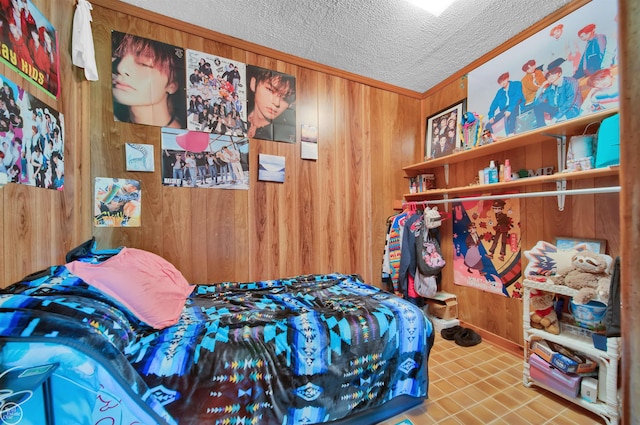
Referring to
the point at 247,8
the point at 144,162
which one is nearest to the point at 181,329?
the point at 144,162

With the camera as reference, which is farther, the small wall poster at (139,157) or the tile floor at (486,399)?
the small wall poster at (139,157)

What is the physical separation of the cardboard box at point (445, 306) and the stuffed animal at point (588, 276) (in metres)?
1.11

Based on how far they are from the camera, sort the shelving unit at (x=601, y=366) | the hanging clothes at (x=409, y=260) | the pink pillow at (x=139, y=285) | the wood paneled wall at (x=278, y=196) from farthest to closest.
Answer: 1. the hanging clothes at (x=409, y=260)
2. the wood paneled wall at (x=278, y=196)
3. the shelving unit at (x=601, y=366)
4. the pink pillow at (x=139, y=285)

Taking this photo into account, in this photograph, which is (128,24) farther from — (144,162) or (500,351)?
(500,351)

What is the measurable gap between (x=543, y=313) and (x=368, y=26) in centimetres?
238

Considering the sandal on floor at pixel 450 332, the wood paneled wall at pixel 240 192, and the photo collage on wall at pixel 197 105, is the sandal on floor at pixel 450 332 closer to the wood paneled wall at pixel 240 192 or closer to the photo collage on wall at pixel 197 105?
the wood paneled wall at pixel 240 192

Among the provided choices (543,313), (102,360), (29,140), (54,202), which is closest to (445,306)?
(543,313)

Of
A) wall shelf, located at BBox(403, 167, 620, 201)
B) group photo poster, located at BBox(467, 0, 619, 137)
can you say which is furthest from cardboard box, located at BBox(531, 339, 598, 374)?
group photo poster, located at BBox(467, 0, 619, 137)

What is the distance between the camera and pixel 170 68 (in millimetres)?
1934

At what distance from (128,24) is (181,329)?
2099mm

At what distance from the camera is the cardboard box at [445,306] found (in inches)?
101

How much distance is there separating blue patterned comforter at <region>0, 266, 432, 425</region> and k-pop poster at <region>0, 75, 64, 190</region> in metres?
0.47

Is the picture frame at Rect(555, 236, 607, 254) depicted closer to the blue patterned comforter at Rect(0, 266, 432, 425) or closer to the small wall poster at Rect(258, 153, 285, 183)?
the blue patterned comforter at Rect(0, 266, 432, 425)

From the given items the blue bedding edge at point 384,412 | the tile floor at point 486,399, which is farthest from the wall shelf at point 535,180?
the blue bedding edge at point 384,412
